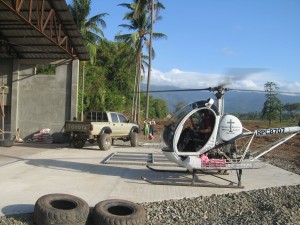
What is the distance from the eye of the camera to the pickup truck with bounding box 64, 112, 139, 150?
56.5 ft

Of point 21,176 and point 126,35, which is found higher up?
point 126,35

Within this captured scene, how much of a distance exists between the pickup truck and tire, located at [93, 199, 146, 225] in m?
10.2

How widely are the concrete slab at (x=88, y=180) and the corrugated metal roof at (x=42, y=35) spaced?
18.6 ft

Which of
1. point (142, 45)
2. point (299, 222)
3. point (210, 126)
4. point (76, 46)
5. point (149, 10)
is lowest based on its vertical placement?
point (299, 222)

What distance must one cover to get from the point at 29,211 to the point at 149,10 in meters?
31.3

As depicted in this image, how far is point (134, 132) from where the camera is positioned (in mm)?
20156

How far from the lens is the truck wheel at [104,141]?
17.2 m

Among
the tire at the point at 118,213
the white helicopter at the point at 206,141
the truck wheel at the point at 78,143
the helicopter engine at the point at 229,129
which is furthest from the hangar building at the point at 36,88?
the tire at the point at 118,213

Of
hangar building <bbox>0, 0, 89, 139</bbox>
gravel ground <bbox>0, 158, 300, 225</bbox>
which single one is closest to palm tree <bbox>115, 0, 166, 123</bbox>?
hangar building <bbox>0, 0, 89, 139</bbox>

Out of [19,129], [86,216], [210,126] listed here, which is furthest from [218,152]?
[19,129]

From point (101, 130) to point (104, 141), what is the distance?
705 millimetres

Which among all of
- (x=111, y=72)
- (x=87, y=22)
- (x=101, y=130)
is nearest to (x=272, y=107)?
(x=111, y=72)

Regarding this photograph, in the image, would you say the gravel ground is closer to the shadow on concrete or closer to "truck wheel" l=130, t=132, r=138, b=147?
the shadow on concrete

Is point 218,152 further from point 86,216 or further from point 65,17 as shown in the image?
point 65,17
